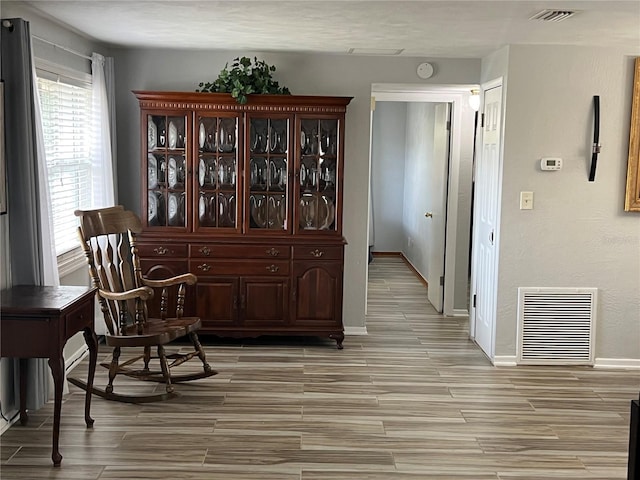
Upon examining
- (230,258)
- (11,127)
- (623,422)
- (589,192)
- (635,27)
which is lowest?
(623,422)

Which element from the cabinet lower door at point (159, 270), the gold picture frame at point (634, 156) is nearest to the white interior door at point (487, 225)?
the gold picture frame at point (634, 156)

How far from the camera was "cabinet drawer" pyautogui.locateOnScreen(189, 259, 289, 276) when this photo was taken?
19.4ft

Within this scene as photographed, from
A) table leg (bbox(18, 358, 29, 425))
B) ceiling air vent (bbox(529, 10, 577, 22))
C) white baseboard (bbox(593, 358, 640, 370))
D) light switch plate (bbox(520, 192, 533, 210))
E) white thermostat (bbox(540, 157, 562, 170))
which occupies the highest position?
ceiling air vent (bbox(529, 10, 577, 22))

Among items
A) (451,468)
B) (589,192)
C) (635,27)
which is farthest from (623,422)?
(635,27)

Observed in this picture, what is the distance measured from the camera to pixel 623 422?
4.54 meters

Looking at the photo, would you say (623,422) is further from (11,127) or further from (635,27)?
(11,127)

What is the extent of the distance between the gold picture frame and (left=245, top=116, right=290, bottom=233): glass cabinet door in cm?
247

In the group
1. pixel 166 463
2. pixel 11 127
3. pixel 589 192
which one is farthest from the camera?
pixel 589 192

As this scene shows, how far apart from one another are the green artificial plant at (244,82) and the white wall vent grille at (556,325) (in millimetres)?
2419

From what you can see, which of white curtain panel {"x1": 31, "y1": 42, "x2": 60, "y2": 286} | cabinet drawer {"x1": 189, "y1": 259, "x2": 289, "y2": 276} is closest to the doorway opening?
cabinet drawer {"x1": 189, "y1": 259, "x2": 289, "y2": 276}

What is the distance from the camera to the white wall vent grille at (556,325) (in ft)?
18.4

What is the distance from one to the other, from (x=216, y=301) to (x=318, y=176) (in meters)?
1.24

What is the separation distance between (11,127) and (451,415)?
115 inches

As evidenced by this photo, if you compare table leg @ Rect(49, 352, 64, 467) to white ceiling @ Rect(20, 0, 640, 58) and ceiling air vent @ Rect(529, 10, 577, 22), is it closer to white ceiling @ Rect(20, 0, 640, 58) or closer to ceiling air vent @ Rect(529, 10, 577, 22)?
white ceiling @ Rect(20, 0, 640, 58)
